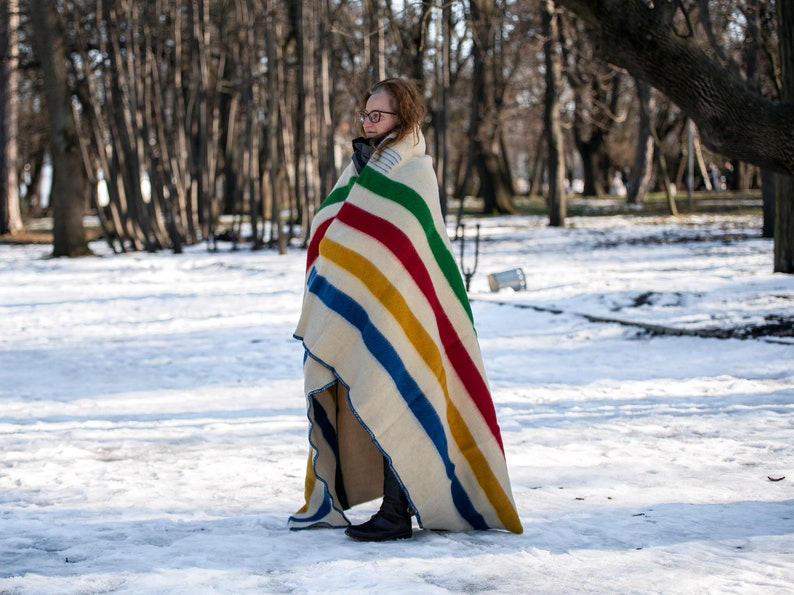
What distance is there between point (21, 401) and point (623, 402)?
422 centimetres

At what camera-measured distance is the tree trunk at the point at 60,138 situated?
1986cm

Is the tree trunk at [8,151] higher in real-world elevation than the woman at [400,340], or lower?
higher

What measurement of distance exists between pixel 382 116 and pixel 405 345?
894 millimetres

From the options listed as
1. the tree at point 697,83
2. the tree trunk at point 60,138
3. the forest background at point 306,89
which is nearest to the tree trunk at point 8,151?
the forest background at point 306,89

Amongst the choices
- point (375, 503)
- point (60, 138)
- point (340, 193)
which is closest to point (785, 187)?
point (375, 503)

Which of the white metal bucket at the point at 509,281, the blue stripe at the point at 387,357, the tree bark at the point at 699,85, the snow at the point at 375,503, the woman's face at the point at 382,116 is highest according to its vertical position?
the tree bark at the point at 699,85

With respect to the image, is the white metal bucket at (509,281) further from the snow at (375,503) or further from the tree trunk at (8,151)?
the tree trunk at (8,151)

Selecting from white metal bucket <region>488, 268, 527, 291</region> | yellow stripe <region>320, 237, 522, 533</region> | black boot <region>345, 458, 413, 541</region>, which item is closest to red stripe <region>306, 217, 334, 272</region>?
yellow stripe <region>320, 237, 522, 533</region>

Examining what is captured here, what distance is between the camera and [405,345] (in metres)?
4.04

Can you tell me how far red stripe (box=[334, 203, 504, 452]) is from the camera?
404 centimetres

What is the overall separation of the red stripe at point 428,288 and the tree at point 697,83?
454 centimetres

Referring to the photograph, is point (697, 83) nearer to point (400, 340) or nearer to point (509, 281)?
point (400, 340)

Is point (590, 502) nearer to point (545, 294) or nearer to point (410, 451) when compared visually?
point (410, 451)

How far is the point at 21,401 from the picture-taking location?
7547mm
